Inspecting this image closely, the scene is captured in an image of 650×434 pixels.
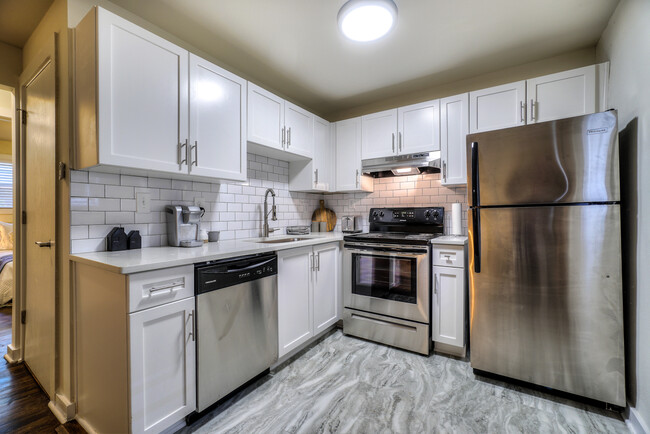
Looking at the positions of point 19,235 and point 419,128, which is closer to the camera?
point 19,235

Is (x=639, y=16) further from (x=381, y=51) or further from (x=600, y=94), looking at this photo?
(x=381, y=51)

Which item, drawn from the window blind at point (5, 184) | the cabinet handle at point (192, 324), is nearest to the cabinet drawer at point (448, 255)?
the cabinet handle at point (192, 324)

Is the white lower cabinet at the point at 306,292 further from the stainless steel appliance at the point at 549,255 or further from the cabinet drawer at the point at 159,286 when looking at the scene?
the stainless steel appliance at the point at 549,255

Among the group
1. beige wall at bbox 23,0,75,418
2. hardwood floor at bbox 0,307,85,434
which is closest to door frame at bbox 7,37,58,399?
hardwood floor at bbox 0,307,85,434

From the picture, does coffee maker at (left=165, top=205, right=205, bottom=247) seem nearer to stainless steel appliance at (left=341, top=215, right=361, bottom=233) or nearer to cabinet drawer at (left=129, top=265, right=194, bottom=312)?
cabinet drawer at (left=129, top=265, right=194, bottom=312)

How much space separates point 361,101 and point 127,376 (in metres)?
3.15

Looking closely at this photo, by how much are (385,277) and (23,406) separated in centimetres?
252

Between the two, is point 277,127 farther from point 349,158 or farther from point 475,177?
point 475,177

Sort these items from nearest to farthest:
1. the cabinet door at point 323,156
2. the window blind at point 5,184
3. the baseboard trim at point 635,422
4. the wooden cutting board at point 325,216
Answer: the baseboard trim at point 635,422 → the cabinet door at point 323,156 → the wooden cutting board at point 325,216 → the window blind at point 5,184

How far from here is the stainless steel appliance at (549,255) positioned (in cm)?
162

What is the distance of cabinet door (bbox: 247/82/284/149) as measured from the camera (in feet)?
7.59

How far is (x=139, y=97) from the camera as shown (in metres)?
1.60

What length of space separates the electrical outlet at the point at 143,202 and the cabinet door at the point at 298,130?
4.07 feet

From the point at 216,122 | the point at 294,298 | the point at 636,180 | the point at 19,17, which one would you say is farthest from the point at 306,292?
the point at 19,17
